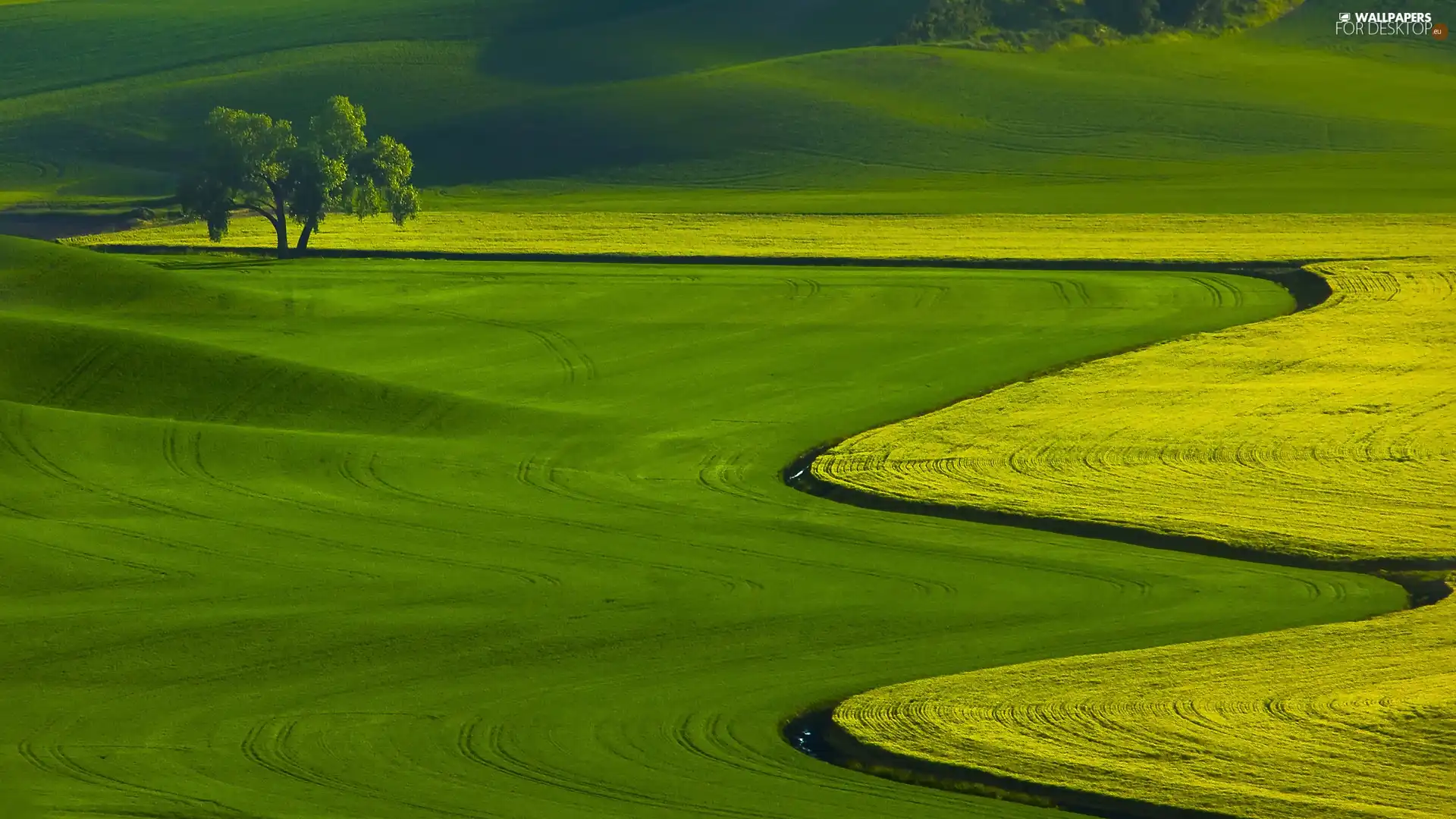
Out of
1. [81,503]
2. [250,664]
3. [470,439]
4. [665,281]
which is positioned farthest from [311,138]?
[250,664]

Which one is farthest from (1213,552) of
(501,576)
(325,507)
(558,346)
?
(558,346)

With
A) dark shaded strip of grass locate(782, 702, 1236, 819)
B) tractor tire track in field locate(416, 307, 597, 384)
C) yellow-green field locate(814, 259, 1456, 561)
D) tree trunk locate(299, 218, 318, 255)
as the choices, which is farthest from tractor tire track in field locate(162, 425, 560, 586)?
tree trunk locate(299, 218, 318, 255)

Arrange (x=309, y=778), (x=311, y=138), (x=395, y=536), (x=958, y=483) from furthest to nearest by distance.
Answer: (x=311, y=138)
(x=958, y=483)
(x=395, y=536)
(x=309, y=778)

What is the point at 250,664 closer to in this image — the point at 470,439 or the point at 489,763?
the point at 489,763

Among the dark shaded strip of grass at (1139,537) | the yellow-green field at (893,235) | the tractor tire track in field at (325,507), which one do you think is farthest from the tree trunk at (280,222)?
the dark shaded strip of grass at (1139,537)

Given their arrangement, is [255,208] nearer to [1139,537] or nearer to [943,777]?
[1139,537]

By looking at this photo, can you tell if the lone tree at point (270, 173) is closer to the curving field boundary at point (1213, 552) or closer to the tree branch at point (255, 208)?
the tree branch at point (255, 208)
